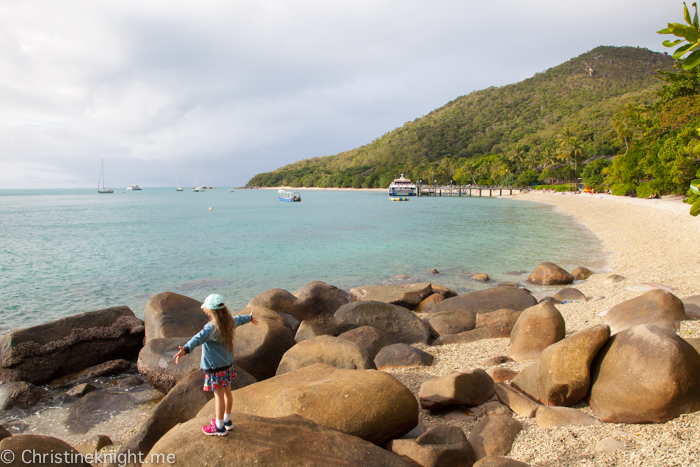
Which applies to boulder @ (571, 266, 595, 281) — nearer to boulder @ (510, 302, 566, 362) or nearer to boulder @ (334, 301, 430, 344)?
boulder @ (334, 301, 430, 344)

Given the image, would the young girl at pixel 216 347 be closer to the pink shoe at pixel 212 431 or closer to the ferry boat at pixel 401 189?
the pink shoe at pixel 212 431

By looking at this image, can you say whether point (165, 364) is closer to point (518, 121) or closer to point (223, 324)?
point (223, 324)

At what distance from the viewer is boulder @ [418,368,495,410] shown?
16.3 feet

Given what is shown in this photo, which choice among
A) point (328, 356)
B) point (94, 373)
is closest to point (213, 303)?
point (328, 356)

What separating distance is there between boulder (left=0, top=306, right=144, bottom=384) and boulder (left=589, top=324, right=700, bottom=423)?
28.4ft

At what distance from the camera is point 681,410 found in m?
3.97

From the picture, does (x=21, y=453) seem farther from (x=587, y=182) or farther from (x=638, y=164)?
(x=587, y=182)

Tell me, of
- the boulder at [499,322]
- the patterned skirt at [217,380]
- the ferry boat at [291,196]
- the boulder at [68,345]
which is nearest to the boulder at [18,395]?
Result: the boulder at [68,345]

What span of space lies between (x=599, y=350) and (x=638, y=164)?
50305 millimetres

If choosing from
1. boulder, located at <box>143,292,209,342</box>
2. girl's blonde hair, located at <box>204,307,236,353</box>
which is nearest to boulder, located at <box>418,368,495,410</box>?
girl's blonde hair, located at <box>204,307,236,353</box>

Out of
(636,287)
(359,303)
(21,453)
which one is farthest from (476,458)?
(636,287)

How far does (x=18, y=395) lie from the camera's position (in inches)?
272

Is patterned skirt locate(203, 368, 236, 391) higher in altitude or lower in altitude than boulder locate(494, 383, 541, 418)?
higher

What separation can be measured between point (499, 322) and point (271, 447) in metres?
6.25
